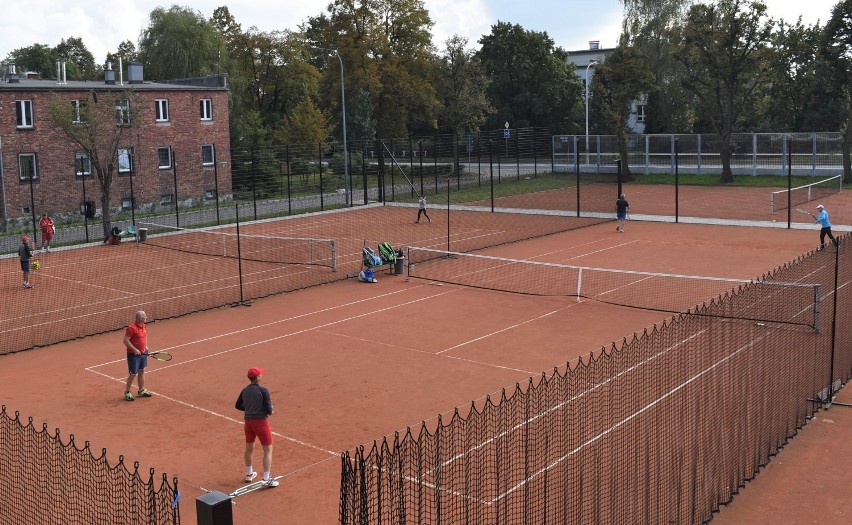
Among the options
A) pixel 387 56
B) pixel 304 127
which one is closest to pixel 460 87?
pixel 387 56

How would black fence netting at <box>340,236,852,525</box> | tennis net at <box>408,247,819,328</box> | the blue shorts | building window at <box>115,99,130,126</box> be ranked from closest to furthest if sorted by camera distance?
black fence netting at <box>340,236,852,525</box> < the blue shorts < tennis net at <box>408,247,819,328</box> < building window at <box>115,99,130,126</box>

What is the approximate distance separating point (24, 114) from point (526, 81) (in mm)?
45512

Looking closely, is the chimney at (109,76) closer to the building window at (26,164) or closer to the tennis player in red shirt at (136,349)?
the building window at (26,164)

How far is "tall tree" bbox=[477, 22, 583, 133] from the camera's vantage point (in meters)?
78.0

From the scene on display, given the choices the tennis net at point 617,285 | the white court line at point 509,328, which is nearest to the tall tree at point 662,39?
the tennis net at point 617,285

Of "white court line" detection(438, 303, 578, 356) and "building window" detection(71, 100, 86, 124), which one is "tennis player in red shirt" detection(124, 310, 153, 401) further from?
"building window" detection(71, 100, 86, 124)

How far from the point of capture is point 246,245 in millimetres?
37469

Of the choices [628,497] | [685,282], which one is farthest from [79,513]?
[685,282]

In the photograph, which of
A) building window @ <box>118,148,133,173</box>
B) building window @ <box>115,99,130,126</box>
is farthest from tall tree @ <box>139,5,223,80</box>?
building window @ <box>115,99,130,126</box>

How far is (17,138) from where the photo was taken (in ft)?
138

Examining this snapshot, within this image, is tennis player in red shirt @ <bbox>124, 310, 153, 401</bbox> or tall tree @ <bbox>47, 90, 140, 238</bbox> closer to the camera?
tennis player in red shirt @ <bbox>124, 310, 153, 401</bbox>

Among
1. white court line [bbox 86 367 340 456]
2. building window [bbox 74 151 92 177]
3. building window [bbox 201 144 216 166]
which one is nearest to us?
white court line [bbox 86 367 340 456]

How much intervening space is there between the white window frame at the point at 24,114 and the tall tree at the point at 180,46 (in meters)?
19.7

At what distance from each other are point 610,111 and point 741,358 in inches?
1797
